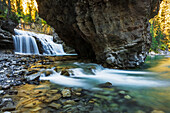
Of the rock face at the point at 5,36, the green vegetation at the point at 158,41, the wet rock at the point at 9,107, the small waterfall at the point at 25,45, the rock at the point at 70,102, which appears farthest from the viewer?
the green vegetation at the point at 158,41

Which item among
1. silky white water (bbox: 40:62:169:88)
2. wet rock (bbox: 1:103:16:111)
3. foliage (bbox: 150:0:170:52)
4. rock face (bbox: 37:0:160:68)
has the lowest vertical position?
silky white water (bbox: 40:62:169:88)

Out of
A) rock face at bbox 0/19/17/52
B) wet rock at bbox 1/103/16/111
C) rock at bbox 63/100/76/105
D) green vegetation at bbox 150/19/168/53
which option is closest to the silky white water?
rock at bbox 63/100/76/105

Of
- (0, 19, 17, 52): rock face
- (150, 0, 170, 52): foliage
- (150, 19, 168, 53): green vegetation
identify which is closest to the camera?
(0, 19, 17, 52): rock face

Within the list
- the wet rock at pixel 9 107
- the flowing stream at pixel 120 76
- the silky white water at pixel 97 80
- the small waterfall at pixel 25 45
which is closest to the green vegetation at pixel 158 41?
the flowing stream at pixel 120 76

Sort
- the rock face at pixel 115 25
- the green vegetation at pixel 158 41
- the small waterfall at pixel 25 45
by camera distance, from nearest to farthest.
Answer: the rock face at pixel 115 25
the small waterfall at pixel 25 45
the green vegetation at pixel 158 41

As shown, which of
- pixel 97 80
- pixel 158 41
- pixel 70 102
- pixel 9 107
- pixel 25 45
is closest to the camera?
pixel 9 107

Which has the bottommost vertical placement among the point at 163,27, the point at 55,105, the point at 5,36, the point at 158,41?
the point at 55,105

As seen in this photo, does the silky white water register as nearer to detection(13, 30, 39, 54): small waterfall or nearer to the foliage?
detection(13, 30, 39, 54): small waterfall

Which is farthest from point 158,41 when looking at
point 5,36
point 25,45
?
point 5,36

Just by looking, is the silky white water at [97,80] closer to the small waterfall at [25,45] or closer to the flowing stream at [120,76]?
the flowing stream at [120,76]

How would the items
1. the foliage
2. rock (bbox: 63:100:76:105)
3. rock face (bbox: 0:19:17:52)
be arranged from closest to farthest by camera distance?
rock (bbox: 63:100:76:105) → rock face (bbox: 0:19:17:52) → the foliage

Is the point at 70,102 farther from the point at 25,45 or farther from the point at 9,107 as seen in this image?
the point at 25,45

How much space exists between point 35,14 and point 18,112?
2262 inches

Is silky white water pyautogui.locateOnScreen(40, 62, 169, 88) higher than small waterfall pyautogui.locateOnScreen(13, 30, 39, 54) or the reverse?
the reverse
